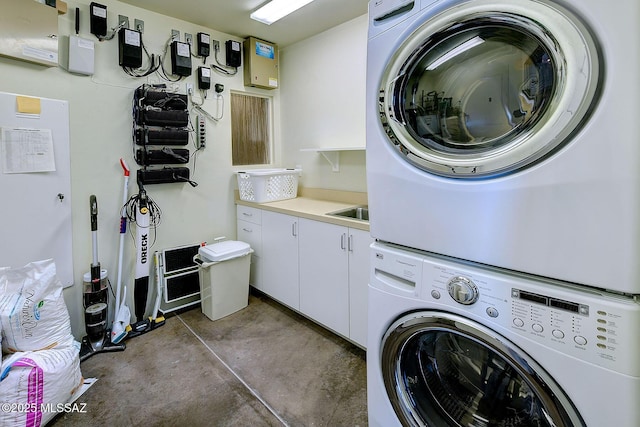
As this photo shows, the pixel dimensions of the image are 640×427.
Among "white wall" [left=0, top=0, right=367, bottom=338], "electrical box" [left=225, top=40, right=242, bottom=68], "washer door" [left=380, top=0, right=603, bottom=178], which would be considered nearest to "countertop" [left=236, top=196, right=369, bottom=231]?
"white wall" [left=0, top=0, right=367, bottom=338]

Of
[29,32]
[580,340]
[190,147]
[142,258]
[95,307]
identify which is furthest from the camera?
[190,147]

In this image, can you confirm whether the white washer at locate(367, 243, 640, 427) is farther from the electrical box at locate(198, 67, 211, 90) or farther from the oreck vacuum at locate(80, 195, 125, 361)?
the electrical box at locate(198, 67, 211, 90)

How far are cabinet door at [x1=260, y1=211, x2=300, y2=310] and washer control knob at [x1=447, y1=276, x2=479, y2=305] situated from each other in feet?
5.14

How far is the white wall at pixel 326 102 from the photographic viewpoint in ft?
8.68

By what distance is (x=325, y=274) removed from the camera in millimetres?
2252

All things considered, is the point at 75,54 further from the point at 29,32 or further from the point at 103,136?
the point at 103,136

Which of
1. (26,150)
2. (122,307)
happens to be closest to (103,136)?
(26,150)

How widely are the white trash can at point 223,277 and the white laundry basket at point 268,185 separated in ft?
1.47

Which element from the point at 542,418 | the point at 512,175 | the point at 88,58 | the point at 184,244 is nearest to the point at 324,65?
the point at 88,58

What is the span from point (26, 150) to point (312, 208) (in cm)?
183

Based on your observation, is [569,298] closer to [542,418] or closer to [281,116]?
[542,418]

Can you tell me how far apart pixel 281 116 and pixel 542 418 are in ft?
10.2

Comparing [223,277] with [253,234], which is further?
[253,234]

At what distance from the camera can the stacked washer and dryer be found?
2.34ft
